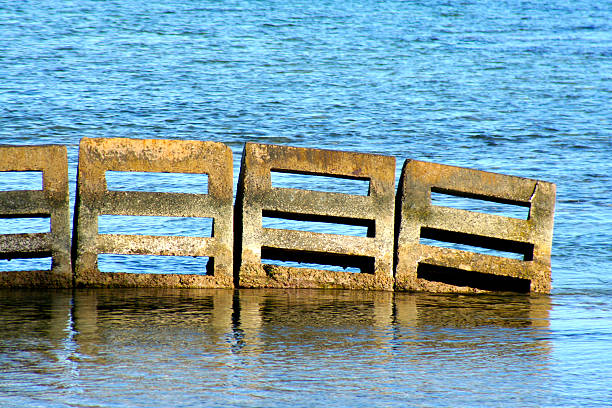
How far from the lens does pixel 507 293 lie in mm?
7895

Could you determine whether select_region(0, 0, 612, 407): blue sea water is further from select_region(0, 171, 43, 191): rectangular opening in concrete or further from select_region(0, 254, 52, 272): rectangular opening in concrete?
select_region(0, 254, 52, 272): rectangular opening in concrete

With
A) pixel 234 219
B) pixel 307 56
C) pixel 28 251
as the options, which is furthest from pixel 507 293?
pixel 307 56

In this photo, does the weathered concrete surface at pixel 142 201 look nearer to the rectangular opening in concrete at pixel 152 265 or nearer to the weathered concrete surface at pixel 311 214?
the weathered concrete surface at pixel 311 214

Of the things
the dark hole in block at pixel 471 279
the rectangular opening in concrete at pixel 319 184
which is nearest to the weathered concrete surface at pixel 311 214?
the dark hole in block at pixel 471 279

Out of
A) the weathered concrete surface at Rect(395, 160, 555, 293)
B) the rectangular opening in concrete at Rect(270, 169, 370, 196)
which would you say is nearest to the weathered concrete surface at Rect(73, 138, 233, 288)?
the weathered concrete surface at Rect(395, 160, 555, 293)

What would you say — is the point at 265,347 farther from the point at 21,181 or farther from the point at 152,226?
the point at 21,181

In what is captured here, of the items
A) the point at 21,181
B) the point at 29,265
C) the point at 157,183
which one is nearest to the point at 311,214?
the point at 29,265

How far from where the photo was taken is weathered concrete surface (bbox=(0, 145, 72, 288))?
7168mm

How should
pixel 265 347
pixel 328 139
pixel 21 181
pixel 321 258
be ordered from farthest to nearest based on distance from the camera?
1. pixel 328 139
2. pixel 21 181
3. pixel 321 258
4. pixel 265 347

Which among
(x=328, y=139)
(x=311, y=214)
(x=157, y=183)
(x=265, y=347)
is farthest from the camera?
(x=328, y=139)

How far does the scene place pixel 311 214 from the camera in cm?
746

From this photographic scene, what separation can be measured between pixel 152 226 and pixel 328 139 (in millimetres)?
→ 6957

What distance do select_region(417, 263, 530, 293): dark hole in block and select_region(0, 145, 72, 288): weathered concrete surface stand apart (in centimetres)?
298

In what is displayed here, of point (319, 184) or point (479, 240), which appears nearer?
point (479, 240)
